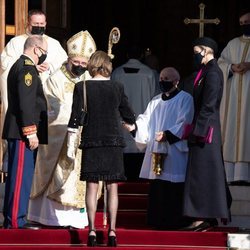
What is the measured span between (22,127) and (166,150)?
1.73 meters

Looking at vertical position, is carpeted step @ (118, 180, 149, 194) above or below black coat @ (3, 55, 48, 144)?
below

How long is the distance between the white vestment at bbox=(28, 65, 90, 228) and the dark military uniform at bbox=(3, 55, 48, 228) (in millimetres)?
485

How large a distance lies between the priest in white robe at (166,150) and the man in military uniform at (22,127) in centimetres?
125

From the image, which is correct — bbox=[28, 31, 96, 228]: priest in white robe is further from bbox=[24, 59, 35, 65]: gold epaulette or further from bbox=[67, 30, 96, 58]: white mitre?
bbox=[24, 59, 35, 65]: gold epaulette

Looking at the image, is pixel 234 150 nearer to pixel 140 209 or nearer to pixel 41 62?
pixel 140 209

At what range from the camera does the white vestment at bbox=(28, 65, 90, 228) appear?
51.5 feet

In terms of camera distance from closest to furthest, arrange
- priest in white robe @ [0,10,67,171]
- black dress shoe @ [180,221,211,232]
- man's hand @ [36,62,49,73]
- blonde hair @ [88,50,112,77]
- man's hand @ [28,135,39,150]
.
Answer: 1. blonde hair @ [88,50,112,77]
2. man's hand @ [28,135,39,150]
3. black dress shoe @ [180,221,211,232]
4. man's hand @ [36,62,49,73]
5. priest in white robe @ [0,10,67,171]

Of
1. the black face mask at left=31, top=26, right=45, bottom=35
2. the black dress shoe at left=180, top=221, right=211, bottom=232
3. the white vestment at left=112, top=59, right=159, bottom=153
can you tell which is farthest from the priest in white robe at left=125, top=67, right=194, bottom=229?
the white vestment at left=112, top=59, right=159, bottom=153

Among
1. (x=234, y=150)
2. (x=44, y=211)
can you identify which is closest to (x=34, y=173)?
(x=44, y=211)

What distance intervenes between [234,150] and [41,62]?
11.2ft

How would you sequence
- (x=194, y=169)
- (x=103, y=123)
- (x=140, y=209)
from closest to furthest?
(x=103, y=123), (x=194, y=169), (x=140, y=209)

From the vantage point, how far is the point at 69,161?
15.7 m

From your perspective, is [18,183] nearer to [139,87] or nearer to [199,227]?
[199,227]

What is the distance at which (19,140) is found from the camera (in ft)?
49.8
